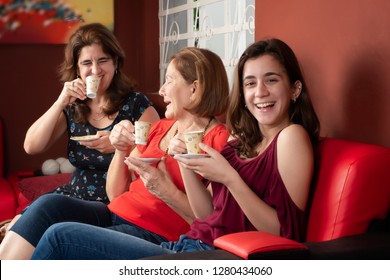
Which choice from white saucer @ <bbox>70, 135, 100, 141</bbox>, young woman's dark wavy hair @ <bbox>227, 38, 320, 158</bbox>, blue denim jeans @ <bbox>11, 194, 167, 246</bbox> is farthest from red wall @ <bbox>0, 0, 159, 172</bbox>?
young woman's dark wavy hair @ <bbox>227, 38, 320, 158</bbox>

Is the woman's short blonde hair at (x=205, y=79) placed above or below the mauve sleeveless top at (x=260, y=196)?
above

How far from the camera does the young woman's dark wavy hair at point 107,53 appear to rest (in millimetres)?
2846

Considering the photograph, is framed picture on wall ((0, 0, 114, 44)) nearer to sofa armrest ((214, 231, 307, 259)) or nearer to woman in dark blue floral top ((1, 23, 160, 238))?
woman in dark blue floral top ((1, 23, 160, 238))

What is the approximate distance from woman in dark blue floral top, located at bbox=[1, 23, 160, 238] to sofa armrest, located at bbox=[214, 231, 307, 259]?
1.24 meters

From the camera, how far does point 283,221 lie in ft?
5.98

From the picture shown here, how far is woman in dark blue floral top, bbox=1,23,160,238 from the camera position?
2.78 meters

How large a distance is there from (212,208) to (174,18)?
2599mm

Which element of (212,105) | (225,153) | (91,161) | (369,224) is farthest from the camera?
(91,161)

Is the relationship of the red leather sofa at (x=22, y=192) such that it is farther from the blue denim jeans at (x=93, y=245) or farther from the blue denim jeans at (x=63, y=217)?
the blue denim jeans at (x=93, y=245)

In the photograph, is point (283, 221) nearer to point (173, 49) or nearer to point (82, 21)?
point (173, 49)

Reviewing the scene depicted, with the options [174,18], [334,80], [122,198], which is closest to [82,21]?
[174,18]

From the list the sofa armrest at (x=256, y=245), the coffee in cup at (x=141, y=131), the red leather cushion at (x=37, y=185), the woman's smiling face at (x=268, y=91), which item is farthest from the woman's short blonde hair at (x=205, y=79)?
the red leather cushion at (x=37, y=185)

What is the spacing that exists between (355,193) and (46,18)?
3.73m

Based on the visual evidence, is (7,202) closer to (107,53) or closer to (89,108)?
(89,108)
